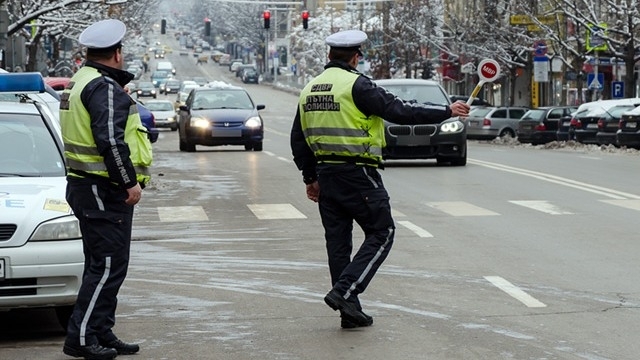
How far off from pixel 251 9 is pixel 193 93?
130m

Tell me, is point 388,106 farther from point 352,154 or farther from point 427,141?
point 427,141

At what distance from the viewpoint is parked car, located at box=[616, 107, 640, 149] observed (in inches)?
1515

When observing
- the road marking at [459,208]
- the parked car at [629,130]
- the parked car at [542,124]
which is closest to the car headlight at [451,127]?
the road marking at [459,208]

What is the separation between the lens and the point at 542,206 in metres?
18.3

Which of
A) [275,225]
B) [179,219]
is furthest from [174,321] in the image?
[179,219]

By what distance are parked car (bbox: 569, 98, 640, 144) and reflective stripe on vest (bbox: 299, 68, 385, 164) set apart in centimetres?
3426

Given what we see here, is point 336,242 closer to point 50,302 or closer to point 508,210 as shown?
point 50,302

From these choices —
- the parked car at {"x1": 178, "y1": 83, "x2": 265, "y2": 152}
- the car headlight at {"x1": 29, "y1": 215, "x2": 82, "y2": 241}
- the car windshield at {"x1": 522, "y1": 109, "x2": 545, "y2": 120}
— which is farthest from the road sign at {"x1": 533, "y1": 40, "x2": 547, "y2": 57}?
the car headlight at {"x1": 29, "y1": 215, "x2": 82, "y2": 241}

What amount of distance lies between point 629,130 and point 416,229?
24.0m

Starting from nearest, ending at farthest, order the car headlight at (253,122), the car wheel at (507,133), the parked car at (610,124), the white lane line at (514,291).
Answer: the white lane line at (514,291)
the car headlight at (253,122)
the parked car at (610,124)
the car wheel at (507,133)

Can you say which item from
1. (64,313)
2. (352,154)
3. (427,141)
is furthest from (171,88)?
(352,154)

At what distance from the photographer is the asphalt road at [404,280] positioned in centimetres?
872

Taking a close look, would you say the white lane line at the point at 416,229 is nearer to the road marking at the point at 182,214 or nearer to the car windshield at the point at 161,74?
the road marking at the point at 182,214

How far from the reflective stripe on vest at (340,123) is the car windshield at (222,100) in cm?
2549
